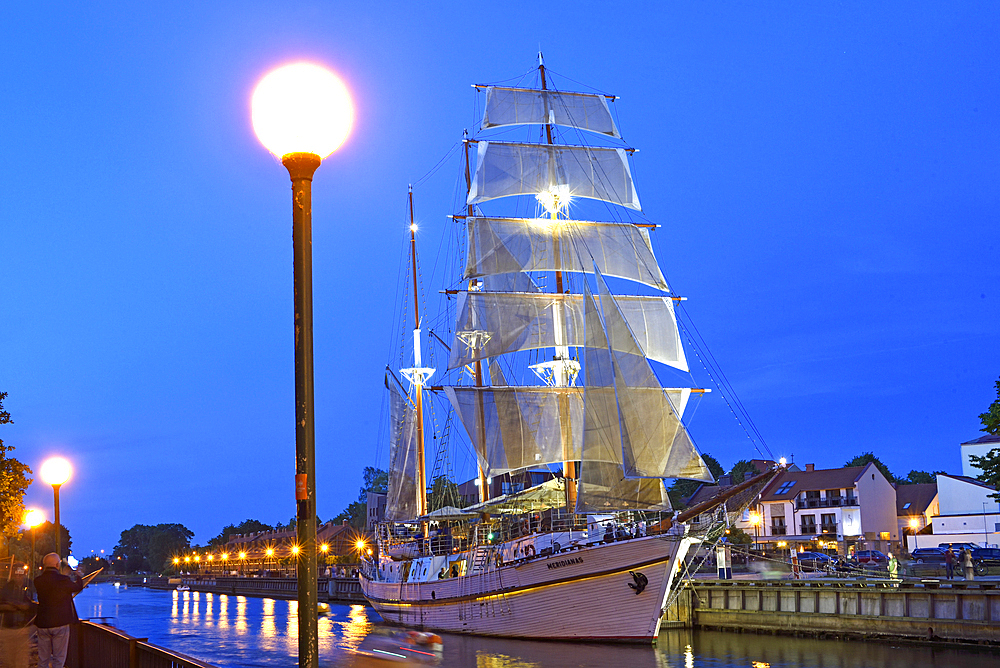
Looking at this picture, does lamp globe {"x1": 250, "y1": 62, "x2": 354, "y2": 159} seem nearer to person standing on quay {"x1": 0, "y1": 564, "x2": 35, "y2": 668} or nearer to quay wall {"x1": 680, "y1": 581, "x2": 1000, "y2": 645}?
person standing on quay {"x1": 0, "y1": 564, "x2": 35, "y2": 668}

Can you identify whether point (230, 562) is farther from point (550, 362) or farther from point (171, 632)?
point (550, 362)

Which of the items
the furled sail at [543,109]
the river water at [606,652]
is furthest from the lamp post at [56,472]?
the furled sail at [543,109]

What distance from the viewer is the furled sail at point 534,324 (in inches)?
2202

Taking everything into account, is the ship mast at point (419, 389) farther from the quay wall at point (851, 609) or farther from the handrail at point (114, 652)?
the handrail at point (114, 652)

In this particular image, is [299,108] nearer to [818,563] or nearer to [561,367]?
[561,367]

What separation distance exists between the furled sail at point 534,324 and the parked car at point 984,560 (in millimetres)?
19303

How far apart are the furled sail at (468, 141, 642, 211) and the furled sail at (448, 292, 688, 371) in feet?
28.1

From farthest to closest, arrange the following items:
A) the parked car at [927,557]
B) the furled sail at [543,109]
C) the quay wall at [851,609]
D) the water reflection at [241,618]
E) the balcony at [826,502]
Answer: the balcony at [826,502] → the furled sail at [543,109] → the water reflection at [241,618] → the parked car at [927,557] → the quay wall at [851,609]

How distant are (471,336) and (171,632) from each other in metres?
26.5

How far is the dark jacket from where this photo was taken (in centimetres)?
1141

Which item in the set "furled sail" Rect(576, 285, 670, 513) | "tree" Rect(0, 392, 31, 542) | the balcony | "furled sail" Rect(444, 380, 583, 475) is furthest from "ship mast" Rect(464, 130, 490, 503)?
the balcony

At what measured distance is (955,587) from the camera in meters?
33.8

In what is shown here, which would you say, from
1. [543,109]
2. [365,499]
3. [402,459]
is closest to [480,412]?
[402,459]

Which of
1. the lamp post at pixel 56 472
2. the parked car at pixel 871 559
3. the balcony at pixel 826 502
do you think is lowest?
the parked car at pixel 871 559
